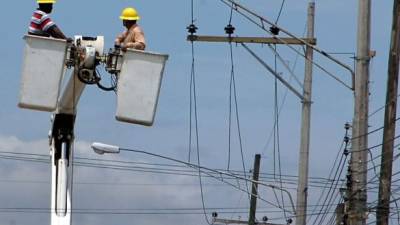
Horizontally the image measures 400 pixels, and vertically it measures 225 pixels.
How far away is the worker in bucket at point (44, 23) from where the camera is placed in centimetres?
2456

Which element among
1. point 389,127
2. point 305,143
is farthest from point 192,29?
point 389,127

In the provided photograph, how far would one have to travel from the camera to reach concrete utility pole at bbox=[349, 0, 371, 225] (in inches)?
1161

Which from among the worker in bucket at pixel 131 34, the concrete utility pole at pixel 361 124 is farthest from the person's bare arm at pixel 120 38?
the concrete utility pole at pixel 361 124

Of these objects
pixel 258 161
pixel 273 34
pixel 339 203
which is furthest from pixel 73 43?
pixel 258 161

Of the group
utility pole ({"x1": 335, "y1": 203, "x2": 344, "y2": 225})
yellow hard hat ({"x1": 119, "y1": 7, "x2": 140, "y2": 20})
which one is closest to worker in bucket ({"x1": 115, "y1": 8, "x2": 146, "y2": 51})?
yellow hard hat ({"x1": 119, "y1": 7, "x2": 140, "y2": 20})

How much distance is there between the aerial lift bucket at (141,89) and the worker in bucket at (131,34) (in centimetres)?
39

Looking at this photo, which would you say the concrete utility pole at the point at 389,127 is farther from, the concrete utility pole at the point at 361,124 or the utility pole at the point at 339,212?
the utility pole at the point at 339,212

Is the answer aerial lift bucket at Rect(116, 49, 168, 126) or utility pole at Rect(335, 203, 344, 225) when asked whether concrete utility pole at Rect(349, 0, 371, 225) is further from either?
aerial lift bucket at Rect(116, 49, 168, 126)

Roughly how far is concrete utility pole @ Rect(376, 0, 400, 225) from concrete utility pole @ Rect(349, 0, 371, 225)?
628 millimetres

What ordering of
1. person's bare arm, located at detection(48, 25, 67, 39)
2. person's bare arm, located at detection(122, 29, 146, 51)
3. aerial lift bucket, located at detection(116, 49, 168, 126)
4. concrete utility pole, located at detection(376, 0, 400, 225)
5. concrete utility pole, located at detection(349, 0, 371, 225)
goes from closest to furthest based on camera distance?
1. aerial lift bucket, located at detection(116, 49, 168, 126)
2. person's bare arm, located at detection(122, 29, 146, 51)
3. person's bare arm, located at detection(48, 25, 67, 39)
4. concrete utility pole, located at detection(349, 0, 371, 225)
5. concrete utility pole, located at detection(376, 0, 400, 225)

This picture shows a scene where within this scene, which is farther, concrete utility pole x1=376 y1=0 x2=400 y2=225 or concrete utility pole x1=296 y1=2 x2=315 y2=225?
concrete utility pole x1=296 y1=2 x2=315 y2=225

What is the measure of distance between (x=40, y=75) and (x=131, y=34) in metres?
1.59

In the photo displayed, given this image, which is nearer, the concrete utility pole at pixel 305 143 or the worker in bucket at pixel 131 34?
the worker in bucket at pixel 131 34

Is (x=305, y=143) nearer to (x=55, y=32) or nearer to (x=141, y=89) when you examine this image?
(x=55, y=32)
